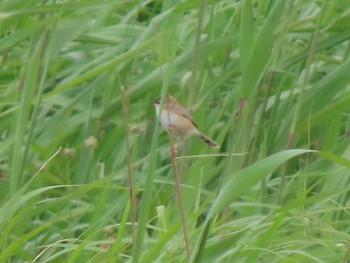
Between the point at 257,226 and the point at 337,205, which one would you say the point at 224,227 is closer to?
the point at 257,226

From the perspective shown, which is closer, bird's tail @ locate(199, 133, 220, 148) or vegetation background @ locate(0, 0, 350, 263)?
vegetation background @ locate(0, 0, 350, 263)

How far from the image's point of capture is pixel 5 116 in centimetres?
370

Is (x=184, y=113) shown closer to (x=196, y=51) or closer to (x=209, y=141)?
(x=209, y=141)

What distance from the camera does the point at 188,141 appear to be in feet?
11.0

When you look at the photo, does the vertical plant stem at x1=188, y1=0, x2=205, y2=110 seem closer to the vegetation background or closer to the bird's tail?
the vegetation background

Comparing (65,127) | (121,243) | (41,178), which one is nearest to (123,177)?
(41,178)

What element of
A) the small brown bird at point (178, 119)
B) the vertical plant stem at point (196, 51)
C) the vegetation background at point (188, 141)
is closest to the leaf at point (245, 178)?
the vegetation background at point (188, 141)

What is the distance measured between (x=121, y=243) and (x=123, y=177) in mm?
781

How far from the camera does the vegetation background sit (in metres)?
2.46

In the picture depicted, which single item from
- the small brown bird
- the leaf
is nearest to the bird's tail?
the small brown bird

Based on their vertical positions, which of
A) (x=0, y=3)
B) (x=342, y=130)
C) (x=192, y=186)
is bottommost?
(x=342, y=130)

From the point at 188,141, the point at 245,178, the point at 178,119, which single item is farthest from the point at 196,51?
the point at 188,141

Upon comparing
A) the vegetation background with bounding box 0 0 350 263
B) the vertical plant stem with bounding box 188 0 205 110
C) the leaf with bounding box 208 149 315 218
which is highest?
the vertical plant stem with bounding box 188 0 205 110

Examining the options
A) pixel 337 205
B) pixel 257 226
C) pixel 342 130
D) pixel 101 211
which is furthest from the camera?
pixel 342 130
